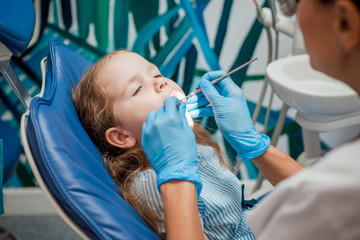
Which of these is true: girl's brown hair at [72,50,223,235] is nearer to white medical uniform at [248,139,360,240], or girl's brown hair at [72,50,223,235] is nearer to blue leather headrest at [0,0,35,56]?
blue leather headrest at [0,0,35,56]

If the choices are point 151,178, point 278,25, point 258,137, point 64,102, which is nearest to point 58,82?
point 64,102

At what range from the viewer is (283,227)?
0.50 metres

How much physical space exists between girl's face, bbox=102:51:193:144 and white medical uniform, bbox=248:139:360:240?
0.57 metres

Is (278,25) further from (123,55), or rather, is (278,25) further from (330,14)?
(330,14)

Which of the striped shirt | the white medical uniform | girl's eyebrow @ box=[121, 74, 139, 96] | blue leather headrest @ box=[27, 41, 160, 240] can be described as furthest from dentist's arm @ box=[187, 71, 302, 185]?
the white medical uniform

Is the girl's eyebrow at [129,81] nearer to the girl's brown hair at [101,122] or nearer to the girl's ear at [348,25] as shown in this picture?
the girl's brown hair at [101,122]

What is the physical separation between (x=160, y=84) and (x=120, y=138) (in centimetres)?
22

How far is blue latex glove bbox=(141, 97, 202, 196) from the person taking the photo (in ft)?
2.81

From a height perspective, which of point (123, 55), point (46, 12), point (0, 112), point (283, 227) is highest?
point (46, 12)

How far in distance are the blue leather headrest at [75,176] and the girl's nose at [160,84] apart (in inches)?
10.9

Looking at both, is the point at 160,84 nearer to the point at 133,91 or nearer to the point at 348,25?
the point at 133,91

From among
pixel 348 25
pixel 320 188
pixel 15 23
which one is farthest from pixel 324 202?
pixel 15 23

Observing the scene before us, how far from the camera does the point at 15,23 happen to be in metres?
1.11

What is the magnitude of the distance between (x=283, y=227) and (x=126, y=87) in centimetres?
70
